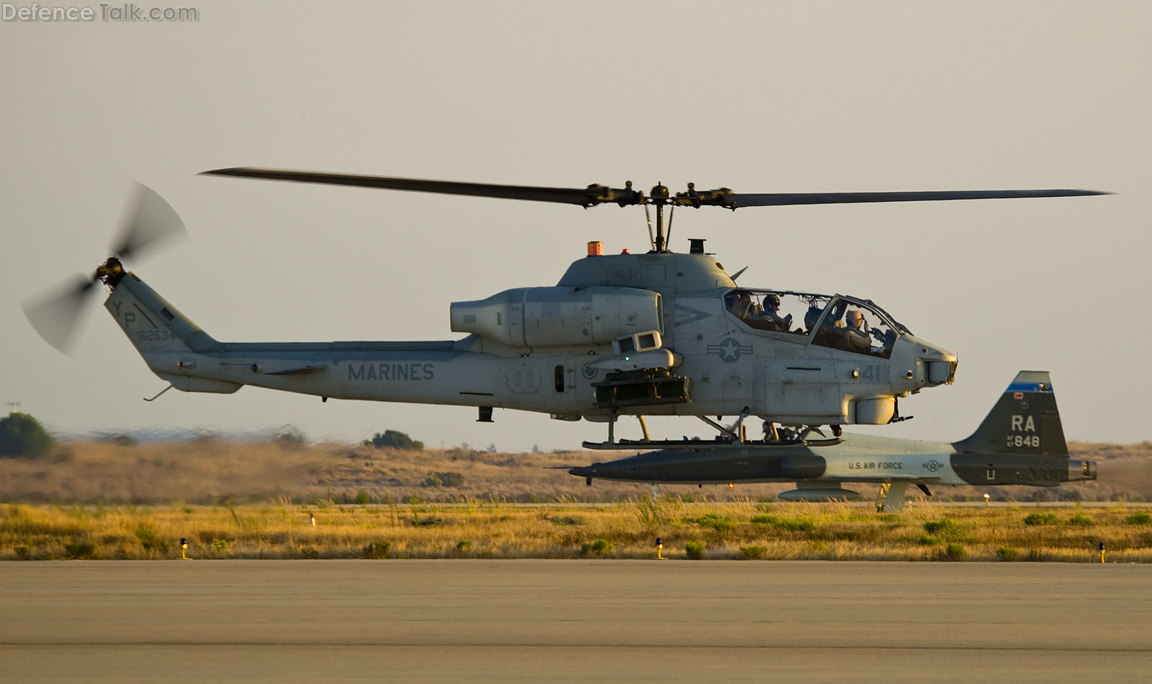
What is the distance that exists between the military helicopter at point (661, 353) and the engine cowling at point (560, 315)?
0.07 feet

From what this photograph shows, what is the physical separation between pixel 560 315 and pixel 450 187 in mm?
2663

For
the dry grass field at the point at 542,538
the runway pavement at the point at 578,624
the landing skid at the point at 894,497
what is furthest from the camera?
the landing skid at the point at 894,497

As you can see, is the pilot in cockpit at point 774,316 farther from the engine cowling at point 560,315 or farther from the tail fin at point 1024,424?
the tail fin at point 1024,424

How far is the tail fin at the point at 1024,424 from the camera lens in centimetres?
3116

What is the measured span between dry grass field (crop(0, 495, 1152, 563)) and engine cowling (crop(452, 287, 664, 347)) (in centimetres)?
385

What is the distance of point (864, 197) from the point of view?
15039mm

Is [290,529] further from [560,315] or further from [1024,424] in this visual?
[1024,424]

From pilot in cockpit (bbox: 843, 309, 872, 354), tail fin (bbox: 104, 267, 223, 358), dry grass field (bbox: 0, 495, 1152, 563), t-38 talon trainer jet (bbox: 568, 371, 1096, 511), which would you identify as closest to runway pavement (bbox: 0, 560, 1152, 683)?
dry grass field (bbox: 0, 495, 1152, 563)

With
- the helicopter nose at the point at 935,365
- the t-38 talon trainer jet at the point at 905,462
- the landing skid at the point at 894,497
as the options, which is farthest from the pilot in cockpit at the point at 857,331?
the landing skid at the point at 894,497

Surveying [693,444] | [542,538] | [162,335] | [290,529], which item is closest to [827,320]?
[693,444]

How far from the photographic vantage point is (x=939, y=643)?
377 inches

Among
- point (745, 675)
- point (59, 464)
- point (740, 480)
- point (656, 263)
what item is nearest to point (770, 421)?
point (656, 263)

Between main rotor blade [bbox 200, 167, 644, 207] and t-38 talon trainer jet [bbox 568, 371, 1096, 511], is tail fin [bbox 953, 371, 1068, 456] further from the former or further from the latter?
main rotor blade [bbox 200, 167, 644, 207]

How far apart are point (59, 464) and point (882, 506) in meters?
21.2
